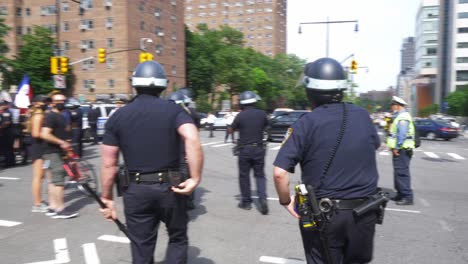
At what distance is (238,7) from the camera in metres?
126

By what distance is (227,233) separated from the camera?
547 cm

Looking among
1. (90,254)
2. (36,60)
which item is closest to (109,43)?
(36,60)

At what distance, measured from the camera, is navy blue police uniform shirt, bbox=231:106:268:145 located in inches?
261

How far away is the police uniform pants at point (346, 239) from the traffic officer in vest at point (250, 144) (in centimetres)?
386

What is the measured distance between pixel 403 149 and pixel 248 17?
4870 inches

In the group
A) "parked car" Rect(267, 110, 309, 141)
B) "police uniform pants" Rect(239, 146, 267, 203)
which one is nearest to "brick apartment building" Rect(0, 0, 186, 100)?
"parked car" Rect(267, 110, 309, 141)

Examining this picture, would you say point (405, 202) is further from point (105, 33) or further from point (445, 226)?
point (105, 33)

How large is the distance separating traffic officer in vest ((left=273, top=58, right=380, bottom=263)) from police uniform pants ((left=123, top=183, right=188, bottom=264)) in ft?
2.80

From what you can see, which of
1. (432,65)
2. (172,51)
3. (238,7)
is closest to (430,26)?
(432,65)

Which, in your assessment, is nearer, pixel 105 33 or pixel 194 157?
pixel 194 157

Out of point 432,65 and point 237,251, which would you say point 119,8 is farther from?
point 432,65

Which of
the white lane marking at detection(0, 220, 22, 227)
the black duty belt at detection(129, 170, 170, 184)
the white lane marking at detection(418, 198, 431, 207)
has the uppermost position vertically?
the black duty belt at detection(129, 170, 170, 184)

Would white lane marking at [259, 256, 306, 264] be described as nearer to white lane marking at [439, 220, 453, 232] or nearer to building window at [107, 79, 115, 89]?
white lane marking at [439, 220, 453, 232]

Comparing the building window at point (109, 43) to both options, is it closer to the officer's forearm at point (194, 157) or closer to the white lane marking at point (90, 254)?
the white lane marking at point (90, 254)
